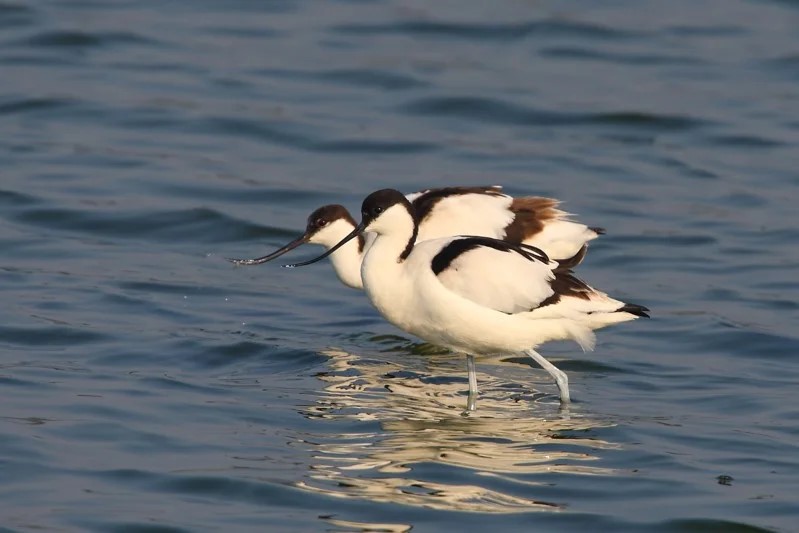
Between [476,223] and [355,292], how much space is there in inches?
69.9

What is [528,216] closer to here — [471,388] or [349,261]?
[349,261]

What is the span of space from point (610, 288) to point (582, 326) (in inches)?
128

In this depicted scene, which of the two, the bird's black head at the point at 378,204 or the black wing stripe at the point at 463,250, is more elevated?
the bird's black head at the point at 378,204

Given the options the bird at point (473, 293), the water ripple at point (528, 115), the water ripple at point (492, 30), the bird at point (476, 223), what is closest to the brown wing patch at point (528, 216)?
the bird at point (476, 223)

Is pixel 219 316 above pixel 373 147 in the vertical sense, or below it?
below

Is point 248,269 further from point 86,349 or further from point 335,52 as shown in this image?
point 335,52

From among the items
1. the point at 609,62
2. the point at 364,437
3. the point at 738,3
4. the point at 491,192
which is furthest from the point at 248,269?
the point at 738,3

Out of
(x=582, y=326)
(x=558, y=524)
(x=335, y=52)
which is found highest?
(x=335, y=52)

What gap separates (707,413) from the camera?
30.5 ft

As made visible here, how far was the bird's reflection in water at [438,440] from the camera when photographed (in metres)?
7.59

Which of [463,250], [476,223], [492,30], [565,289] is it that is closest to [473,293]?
[463,250]

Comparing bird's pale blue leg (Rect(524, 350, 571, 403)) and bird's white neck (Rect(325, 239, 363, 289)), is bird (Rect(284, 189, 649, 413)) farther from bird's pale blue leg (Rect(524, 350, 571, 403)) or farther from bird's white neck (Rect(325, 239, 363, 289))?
bird's white neck (Rect(325, 239, 363, 289))

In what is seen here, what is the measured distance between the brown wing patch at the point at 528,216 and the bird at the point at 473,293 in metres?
1.84

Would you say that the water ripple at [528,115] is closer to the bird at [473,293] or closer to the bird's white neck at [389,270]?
the bird at [473,293]
